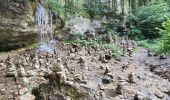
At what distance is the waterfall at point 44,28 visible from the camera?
392 inches

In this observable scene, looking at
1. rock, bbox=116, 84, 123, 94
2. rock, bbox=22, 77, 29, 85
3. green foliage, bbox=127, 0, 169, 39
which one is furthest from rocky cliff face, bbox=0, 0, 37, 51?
green foliage, bbox=127, 0, 169, 39

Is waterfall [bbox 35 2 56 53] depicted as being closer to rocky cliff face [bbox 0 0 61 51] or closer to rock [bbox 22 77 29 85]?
rocky cliff face [bbox 0 0 61 51]

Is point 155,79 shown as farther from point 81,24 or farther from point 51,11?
point 81,24

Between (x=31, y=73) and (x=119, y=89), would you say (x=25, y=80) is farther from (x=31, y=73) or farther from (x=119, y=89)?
(x=119, y=89)

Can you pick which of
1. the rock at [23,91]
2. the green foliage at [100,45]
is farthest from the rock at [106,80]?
the green foliage at [100,45]

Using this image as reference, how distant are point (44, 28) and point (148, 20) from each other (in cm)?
736

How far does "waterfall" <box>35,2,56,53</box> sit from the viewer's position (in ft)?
32.7

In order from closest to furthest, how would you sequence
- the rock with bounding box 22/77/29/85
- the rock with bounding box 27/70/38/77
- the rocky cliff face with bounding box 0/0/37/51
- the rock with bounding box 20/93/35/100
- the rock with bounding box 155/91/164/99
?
1. the rock with bounding box 20/93/35/100
2. the rock with bounding box 155/91/164/99
3. the rock with bounding box 22/77/29/85
4. the rock with bounding box 27/70/38/77
5. the rocky cliff face with bounding box 0/0/37/51

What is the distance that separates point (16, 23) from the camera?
353 inches

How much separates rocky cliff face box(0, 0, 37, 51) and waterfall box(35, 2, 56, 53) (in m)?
0.41

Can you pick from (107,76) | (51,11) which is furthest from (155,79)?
(51,11)

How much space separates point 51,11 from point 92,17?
5.06 meters

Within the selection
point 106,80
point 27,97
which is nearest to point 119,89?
point 106,80

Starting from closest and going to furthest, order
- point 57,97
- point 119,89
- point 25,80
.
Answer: point 57,97
point 119,89
point 25,80
